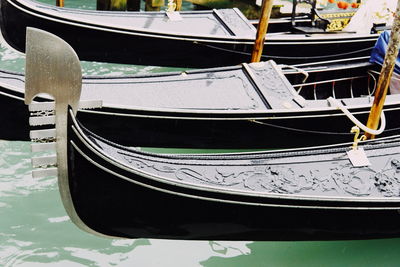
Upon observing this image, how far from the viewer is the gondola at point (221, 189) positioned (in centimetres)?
258

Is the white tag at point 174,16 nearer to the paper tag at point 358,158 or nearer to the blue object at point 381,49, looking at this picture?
the blue object at point 381,49

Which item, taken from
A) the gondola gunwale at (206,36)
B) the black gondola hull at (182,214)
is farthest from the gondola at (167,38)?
the black gondola hull at (182,214)

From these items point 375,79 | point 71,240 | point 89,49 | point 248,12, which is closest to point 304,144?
point 375,79

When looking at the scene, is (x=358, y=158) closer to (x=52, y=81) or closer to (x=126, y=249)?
(x=126, y=249)

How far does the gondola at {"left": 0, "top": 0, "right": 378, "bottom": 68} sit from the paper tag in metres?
2.13

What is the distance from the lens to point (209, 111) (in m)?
3.71

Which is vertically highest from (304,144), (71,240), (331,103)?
(331,103)

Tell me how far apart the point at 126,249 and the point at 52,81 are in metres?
1.23

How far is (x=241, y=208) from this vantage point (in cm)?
282

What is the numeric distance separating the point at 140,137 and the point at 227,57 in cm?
160

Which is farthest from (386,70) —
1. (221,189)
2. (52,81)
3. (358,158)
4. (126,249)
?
(52,81)

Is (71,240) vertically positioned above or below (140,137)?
below

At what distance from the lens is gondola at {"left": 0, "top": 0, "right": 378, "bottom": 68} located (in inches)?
189

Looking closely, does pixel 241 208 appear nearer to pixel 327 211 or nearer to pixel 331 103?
pixel 327 211
